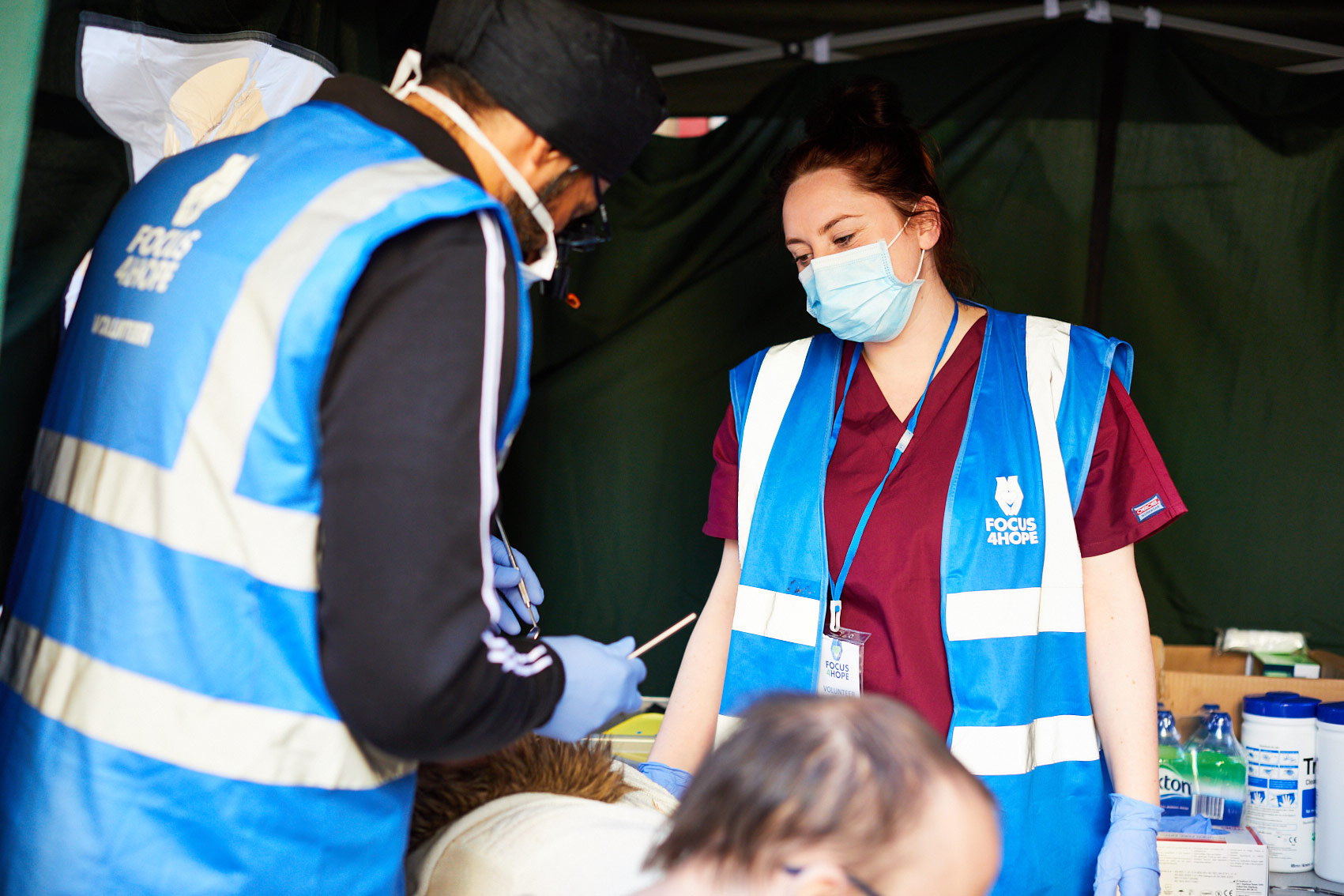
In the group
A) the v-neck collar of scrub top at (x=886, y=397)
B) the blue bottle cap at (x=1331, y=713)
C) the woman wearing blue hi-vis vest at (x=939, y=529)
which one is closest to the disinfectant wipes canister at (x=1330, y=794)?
the blue bottle cap at (x=1331, y=713)

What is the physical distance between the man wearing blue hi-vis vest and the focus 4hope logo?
42.6 inches

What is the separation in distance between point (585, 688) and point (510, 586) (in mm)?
277

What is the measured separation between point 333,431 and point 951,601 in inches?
48.7

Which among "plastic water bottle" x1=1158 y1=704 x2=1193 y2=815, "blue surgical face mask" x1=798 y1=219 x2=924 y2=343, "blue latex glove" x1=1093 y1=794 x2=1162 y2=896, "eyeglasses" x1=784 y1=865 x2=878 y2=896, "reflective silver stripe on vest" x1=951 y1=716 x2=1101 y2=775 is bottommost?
"plastic water bottle" x1=1158 y1=704 x2=1193 y2=815

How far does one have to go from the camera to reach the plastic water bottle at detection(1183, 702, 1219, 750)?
8.65 feet

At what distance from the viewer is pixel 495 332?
2.88 feet

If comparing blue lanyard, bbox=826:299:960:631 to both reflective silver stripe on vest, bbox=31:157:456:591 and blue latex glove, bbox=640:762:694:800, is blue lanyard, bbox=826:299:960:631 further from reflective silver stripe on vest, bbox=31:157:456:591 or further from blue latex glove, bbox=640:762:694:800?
reflective silver stripe on vest, bbox=31:157:456:591

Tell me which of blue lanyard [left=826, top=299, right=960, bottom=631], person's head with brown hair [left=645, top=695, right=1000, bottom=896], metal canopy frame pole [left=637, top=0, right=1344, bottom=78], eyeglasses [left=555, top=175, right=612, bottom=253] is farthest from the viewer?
metal canopy frame pole [left=637, top=0, right=1344, bottom=78]

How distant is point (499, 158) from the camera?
42.3 inches

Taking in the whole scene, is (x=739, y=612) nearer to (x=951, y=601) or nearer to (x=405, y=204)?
(x=951, y=601)

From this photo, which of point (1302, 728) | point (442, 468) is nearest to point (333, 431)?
point (442, 468)

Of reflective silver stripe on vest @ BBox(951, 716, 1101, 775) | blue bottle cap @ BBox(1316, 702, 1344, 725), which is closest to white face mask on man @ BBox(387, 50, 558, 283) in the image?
reflective silver stripe on vest @ BBox(951, 716, 1101, 775)

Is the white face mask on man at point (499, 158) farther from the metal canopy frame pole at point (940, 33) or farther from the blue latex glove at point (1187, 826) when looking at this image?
the blue latex glove at point (1187, 826)

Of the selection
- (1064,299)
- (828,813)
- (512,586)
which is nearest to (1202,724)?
(1064,299)
